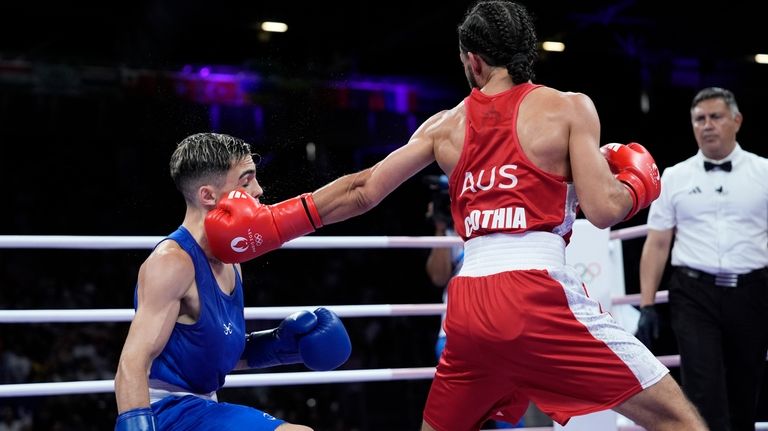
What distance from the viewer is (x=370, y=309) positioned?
3150 mm

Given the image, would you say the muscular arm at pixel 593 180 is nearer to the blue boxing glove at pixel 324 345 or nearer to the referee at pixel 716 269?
the blue boxing glove at pixel 324 345

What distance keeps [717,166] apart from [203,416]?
234cm

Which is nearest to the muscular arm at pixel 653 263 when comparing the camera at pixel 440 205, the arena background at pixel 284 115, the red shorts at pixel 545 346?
the camera at pixel 440 205

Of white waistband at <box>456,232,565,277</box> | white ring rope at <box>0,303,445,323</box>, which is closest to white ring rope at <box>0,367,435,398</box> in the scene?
white ring rope at <box>0,303,445,323</box>

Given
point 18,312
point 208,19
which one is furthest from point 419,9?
point 18,312

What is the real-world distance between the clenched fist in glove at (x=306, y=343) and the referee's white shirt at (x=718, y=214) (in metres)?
1.64

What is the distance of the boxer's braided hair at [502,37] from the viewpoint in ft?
7.41

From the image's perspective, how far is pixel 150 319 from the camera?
2035 millimetres

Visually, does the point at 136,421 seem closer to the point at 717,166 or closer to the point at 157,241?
the point at 157,241

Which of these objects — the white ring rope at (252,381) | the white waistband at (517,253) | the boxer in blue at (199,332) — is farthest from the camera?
the white ring rope at (252,381)

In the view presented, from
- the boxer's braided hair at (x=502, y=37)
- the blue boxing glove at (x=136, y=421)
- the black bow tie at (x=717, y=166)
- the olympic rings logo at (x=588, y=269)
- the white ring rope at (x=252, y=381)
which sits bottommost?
the white ring rope at (x=252, y=381)

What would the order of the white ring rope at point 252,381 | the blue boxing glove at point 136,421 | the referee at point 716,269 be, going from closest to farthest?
the blue boxing glove at point 136,421 → the white ring rope at point 252,381 → the referee at point 716,269

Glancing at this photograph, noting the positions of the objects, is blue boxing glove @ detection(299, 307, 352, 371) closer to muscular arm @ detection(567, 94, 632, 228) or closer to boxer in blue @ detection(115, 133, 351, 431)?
boxer in blue @ detection(115, 133, 351, 431)

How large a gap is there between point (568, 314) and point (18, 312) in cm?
178
